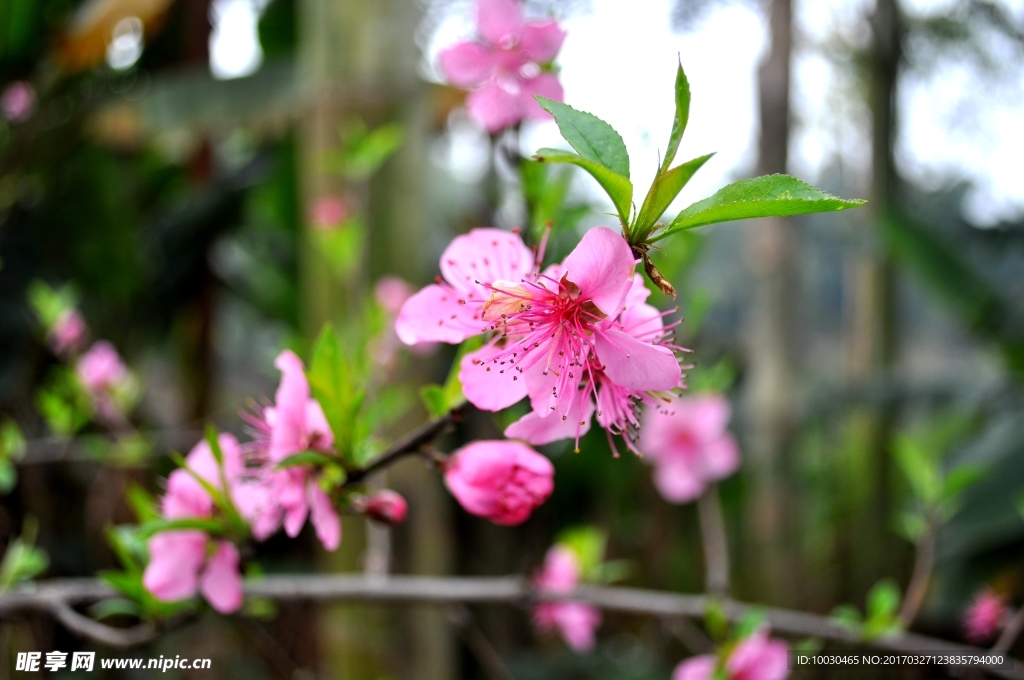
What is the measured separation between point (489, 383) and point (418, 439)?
6 cm

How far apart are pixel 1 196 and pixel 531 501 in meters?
2.17

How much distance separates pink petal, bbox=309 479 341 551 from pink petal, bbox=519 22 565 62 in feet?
1.14

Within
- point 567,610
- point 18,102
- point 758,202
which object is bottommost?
point 567,610

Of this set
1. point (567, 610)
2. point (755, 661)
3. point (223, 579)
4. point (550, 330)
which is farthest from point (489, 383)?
point (567, 610)

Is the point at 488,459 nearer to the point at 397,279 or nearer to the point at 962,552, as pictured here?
the point at 397,279

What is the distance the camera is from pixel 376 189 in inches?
48.5

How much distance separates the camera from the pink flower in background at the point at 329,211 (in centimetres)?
113

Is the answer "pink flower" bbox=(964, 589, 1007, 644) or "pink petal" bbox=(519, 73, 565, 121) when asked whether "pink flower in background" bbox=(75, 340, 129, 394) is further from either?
"pink flower" bbox=(964, 589, 1007, 644)

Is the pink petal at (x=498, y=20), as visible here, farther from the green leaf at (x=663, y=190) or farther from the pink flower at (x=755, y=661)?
the pink flower at (x=755, y=661)

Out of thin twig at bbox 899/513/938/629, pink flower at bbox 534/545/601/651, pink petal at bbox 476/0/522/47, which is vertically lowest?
pink flower at bbox 534/545/601/651

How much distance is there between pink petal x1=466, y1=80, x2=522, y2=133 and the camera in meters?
0.56

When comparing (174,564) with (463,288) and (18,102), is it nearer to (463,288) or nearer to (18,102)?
(463,288)

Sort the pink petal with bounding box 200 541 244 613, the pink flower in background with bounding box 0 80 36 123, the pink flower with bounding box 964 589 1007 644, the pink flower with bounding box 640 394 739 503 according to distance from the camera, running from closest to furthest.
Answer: the pink petal with bounding box 200 541 244 613 → the pink flower with bounding box 964 589 1007 644 → the pink flower with bounding box 640 394 739 503 → the pink flower in background with bounding box 0 80 36 123

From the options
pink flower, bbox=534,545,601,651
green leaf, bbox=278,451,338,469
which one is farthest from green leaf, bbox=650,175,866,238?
pink flower, bbox=534,545,601,651
